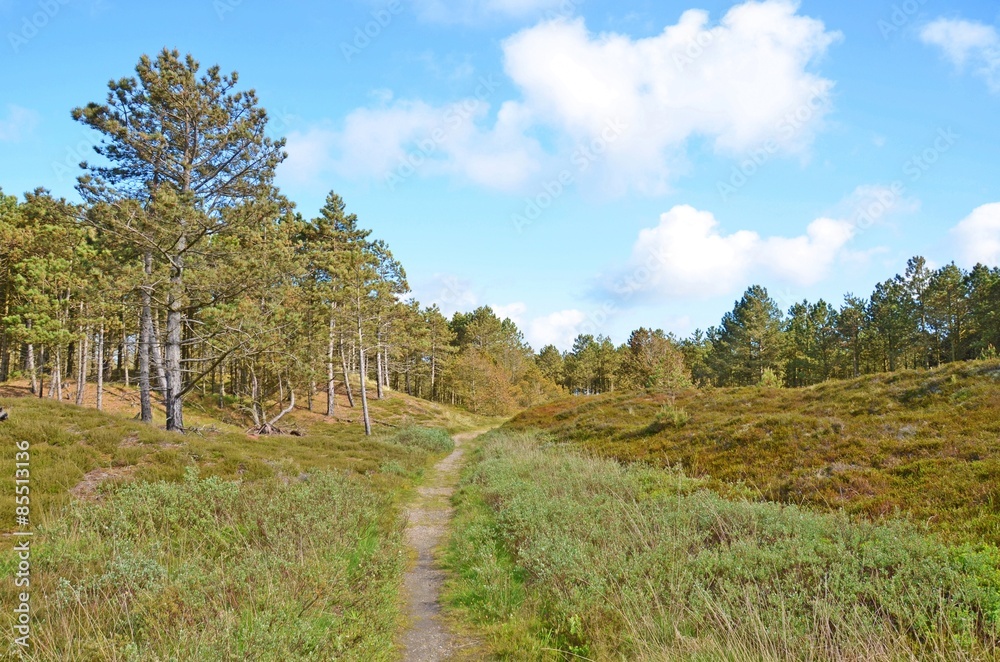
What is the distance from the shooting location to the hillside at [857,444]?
8.38 meters

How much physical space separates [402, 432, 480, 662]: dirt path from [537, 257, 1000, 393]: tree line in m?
24.6

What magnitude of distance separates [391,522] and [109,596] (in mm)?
5288

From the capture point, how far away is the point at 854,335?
5312 centimetres

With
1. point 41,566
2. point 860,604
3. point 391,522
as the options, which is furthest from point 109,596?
point 860,604

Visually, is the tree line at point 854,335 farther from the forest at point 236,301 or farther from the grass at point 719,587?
the grass at point 719,587

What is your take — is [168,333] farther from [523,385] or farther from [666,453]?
[523,385]

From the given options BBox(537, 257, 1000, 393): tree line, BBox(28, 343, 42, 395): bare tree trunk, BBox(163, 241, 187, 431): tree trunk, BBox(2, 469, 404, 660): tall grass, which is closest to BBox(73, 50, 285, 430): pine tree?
BBox(163, 241, 187, 431): tree trunk

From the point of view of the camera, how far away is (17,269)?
25.9 metres

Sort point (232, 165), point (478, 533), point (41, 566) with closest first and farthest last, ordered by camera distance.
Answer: point (41, 566)
point (478, 533)
point (232, 165)

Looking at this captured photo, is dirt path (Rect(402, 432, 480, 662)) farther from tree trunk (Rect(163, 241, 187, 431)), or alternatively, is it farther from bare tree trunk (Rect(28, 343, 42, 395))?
bare tree trunk (Rect(28, 343, 42, 395))

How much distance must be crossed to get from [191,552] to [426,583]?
139 inches

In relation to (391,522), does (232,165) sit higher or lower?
higher

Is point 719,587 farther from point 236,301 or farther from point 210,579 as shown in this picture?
point 236,301

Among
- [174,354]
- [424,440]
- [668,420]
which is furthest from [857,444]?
[174,354]
